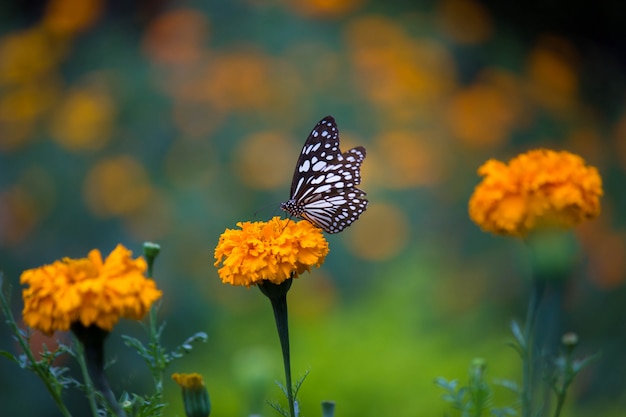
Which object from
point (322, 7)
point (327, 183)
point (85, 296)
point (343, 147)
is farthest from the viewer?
point (322, 7)

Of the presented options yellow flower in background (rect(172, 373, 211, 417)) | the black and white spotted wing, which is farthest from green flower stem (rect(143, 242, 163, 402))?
the black and white spotted wing

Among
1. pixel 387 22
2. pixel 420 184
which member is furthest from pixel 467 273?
pixel 387 22

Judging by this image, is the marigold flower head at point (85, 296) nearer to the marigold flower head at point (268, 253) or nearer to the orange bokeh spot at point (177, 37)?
the marigold flower head at point (268, 253)

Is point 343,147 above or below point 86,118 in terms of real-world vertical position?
below

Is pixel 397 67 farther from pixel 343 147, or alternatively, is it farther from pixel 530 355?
pixel 530 355

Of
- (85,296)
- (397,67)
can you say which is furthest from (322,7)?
(85,296)

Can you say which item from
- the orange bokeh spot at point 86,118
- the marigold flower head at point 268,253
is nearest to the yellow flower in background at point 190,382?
the marigold flower head at point 268,253

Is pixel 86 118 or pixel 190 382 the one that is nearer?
pixel 190 382

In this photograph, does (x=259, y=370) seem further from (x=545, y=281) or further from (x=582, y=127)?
(x=582, y=127)
